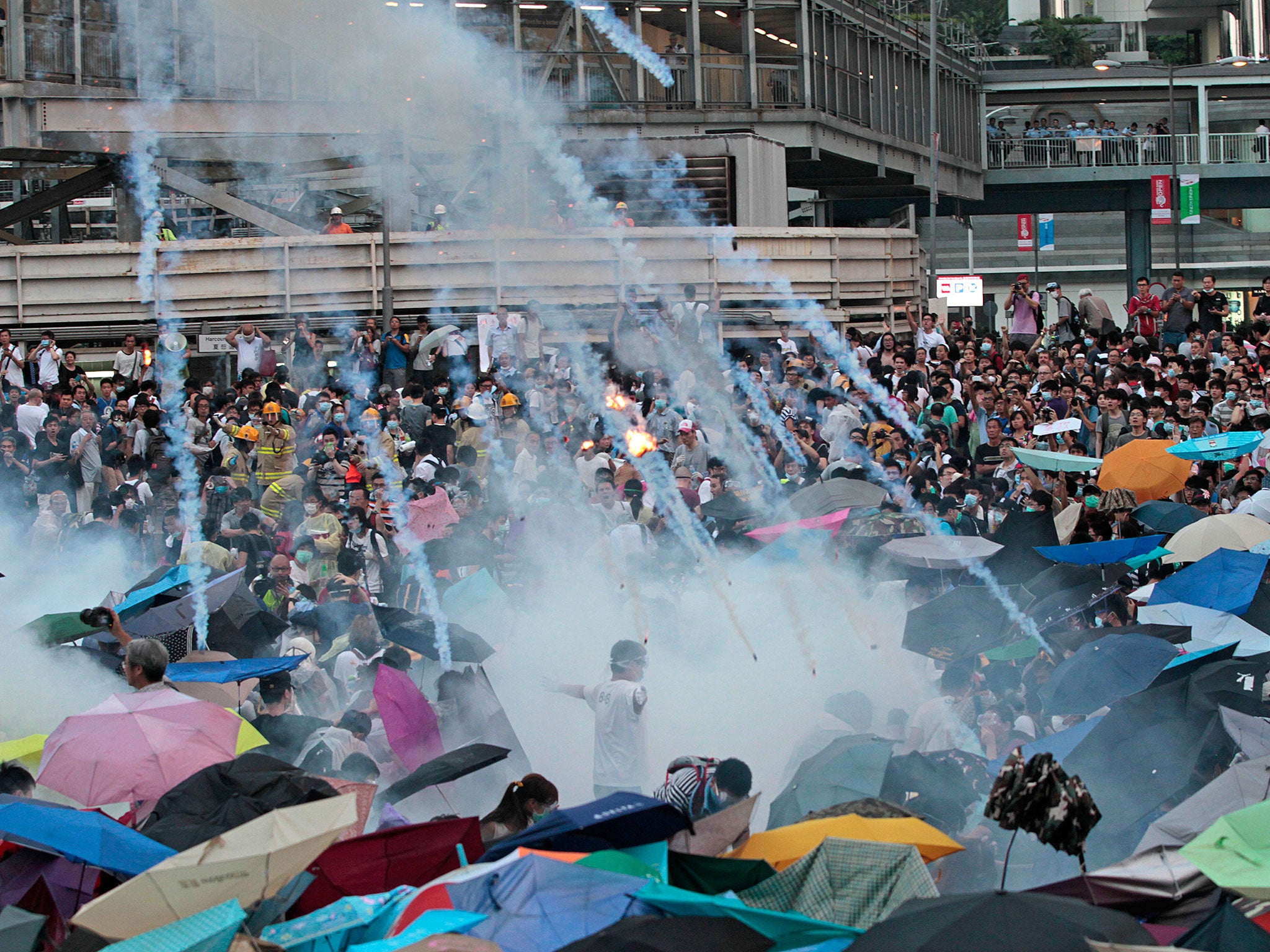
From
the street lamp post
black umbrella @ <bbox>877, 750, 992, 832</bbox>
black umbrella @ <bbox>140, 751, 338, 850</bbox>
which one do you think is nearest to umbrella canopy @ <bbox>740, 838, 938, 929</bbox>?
black umbrella @ <bbox>877, 750, 992, 832</bbox>

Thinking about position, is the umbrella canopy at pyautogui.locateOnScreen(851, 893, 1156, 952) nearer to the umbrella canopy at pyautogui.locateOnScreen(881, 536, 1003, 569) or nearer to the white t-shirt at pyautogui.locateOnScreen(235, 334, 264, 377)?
the umbrella canopy at pyautogui.locateOnScreen(881, 536, 1003, 569)

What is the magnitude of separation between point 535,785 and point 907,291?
1429 cm

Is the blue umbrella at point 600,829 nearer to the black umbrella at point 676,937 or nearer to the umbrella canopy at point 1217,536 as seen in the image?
the black umbrella at point 676,937

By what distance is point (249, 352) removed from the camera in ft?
48.6

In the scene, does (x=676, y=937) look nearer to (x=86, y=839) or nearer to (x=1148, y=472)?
(x=86, y=839)

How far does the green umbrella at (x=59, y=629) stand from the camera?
769cm

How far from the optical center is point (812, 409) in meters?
12.8

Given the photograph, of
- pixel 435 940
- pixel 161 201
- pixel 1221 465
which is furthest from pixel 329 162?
pixel 435 940

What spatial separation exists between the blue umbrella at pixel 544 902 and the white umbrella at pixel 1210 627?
3565 mm

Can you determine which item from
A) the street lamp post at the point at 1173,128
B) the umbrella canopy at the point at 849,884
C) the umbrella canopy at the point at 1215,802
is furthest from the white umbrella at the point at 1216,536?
the street lamp post at the point at 1173,128

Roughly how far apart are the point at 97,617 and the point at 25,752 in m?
1.12

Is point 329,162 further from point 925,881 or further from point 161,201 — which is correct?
point 925,881

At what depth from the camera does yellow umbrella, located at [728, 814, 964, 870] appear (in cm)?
466

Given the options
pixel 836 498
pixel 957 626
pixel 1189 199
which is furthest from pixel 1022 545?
pixel 1189 199
